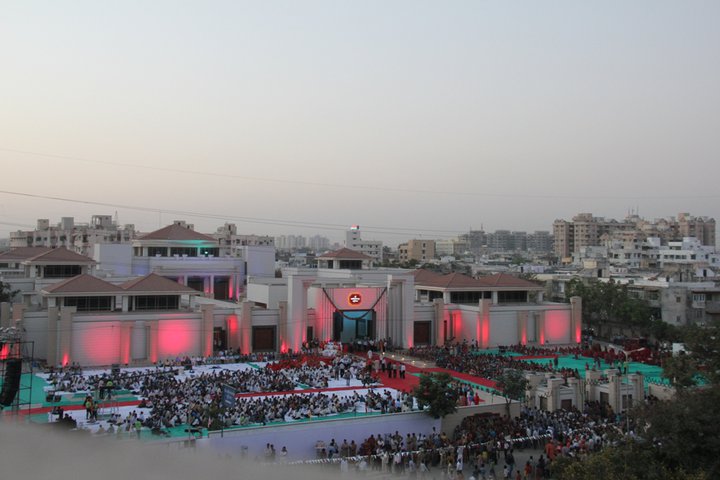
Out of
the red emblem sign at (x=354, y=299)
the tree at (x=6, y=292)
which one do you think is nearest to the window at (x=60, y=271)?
the tree at (x=6, y=292)

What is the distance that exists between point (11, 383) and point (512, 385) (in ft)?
63.7

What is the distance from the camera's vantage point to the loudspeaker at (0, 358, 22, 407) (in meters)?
19.8

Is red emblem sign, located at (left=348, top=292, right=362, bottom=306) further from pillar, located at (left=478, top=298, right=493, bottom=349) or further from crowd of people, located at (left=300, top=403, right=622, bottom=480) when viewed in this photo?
crowd of people, located at (left=300, top=403, right=622, bottom=480)

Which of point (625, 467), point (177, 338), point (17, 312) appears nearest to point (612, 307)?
point (177, 338)

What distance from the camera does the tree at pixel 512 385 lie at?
30.0 metres

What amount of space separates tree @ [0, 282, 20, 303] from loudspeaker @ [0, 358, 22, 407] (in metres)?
30.7

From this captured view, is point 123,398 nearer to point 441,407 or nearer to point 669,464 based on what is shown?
point 441,407

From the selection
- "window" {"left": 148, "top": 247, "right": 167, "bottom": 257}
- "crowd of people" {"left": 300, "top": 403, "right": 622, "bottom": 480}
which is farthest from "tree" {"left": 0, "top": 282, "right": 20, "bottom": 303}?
"crowd of people" {"left": 300, "top": 403, "right": 622, "bottom": 480}

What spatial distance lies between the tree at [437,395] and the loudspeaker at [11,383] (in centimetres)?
1494

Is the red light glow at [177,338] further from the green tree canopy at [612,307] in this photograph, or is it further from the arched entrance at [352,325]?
the green tree canopy at [612,307]

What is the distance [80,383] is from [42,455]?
1288 inches

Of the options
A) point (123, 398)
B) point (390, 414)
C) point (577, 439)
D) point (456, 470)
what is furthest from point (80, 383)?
point (577, 439)

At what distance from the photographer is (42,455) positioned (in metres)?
3.03

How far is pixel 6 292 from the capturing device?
48.9 m
